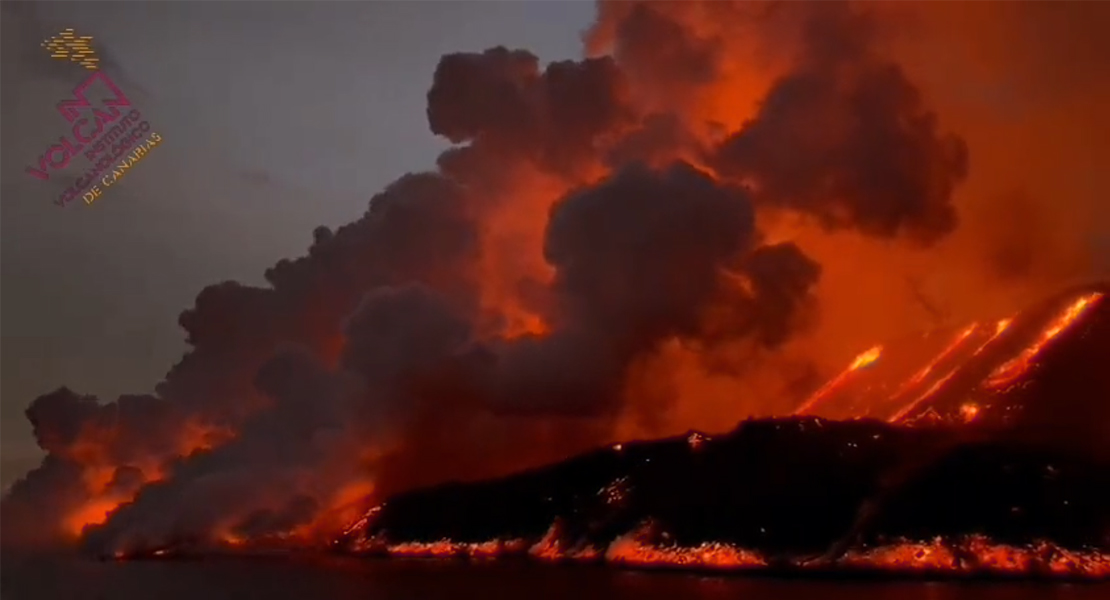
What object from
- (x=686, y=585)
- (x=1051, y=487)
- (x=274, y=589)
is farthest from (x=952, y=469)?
(x=274, y=589)

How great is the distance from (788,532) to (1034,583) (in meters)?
47.1

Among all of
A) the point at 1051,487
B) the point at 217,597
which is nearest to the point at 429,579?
the point at 217,597

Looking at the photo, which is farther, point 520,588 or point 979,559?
point 979,559

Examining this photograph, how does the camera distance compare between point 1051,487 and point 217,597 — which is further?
point 1051,487

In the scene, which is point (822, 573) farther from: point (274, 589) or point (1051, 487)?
point (274, 589)

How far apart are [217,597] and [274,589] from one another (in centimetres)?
1141

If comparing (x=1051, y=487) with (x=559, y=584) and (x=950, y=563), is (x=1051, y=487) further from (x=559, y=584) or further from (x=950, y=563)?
(x=559, y=584)

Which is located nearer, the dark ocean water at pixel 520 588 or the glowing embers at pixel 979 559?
the dark ocean water at pixel 520 588

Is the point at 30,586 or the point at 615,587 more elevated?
the point at 30,586

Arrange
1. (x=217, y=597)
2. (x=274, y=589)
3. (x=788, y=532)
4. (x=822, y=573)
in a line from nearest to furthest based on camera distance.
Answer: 1. (x=217, y=597)
2. (x=274, y=589)
3. (x=822, y=573)
4. (x=788, y=532)

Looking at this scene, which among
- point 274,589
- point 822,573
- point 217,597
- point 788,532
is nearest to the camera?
point 217,597

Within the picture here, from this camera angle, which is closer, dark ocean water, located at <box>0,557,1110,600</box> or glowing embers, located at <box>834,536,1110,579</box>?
dark ocean water, located at <box>0,557,1110,600</box>

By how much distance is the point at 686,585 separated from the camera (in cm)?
16000

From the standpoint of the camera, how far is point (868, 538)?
183875mm
